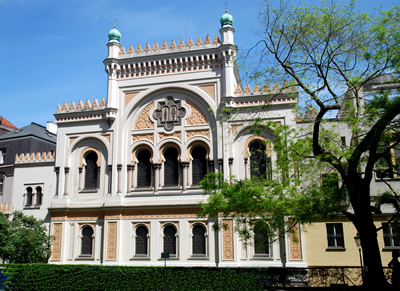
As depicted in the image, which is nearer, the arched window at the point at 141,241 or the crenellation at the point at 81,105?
the arched window at the point at 141,241

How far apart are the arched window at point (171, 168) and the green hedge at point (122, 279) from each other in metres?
8.09

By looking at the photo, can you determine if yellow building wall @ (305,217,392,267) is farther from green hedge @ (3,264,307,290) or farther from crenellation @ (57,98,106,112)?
crenellation @ (57,98,106,112)

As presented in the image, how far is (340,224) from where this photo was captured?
23234 millimetres

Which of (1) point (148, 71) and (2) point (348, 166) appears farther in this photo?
(1) point (148, 71)

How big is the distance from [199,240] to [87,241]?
295 inches

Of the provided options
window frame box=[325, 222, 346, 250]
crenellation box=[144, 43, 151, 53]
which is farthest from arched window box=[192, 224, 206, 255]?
crenellation box=[144, 43, 151, 53]

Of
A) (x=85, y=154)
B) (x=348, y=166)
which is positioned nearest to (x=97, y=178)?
(x=85, y=154)

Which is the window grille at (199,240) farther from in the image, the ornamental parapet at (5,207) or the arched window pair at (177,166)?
the ornamental parapet at (5,207)

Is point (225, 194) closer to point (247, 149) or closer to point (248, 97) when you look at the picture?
point (247, 149)

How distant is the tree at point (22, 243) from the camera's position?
80.9ft

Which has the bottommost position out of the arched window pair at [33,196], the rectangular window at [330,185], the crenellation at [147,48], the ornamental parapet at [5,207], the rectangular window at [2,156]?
the rectangular window at [330,185]

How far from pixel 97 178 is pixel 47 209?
4.27 metres

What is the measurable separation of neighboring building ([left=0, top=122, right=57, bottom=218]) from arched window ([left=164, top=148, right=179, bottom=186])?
8449 millimetres

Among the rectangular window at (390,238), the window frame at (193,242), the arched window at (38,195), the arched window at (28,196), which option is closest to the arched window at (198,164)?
the window frame at (193,242)
